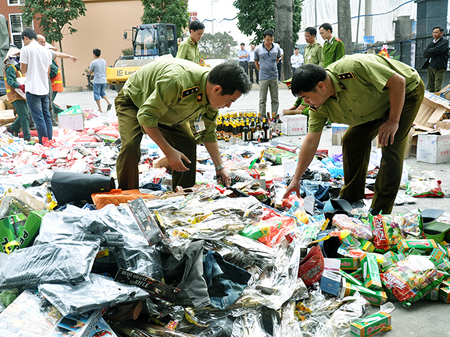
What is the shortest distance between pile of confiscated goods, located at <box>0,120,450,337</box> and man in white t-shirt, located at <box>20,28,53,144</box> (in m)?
4.31

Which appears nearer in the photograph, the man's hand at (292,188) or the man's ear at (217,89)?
the man's ear at (217,89)

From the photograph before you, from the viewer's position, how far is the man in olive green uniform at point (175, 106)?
110 inches

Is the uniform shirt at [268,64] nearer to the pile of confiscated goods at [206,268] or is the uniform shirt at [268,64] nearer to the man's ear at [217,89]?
the pile of confiscated goods at [206,268]

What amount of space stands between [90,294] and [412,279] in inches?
71.8

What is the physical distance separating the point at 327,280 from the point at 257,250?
1.56 ft

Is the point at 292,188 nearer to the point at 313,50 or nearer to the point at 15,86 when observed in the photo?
the point at 313,50

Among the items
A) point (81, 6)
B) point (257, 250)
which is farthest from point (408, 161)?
point (81, 6)

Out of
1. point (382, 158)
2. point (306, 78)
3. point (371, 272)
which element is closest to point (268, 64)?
point (382, 158)

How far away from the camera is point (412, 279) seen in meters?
2.44

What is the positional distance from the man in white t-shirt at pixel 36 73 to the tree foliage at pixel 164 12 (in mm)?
17975

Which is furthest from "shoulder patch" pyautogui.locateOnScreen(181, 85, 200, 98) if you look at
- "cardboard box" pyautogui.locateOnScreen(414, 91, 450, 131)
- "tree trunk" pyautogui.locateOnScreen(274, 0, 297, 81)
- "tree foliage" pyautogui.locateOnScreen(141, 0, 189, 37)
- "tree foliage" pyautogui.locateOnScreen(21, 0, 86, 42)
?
"tree foliage" pyautogui.locateOnScreen(21, 0, 86, 42)

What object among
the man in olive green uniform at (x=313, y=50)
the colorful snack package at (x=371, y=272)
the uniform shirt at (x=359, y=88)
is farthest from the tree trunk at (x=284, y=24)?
the colorful snack package at (x=371, y=272)

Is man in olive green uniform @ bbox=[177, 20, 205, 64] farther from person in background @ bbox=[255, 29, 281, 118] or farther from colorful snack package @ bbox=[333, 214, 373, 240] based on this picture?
colorful snack package @ bbox=[333, 214, 373, 240]

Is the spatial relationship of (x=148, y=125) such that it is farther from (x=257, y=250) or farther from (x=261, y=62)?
(x=261, y=62)
